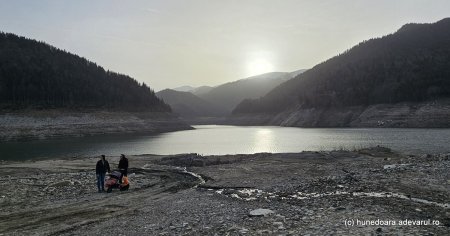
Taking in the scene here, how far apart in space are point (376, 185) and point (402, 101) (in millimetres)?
100237

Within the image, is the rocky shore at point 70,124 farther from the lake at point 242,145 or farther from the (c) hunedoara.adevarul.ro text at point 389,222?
the (c) hunedoara.adevarul.ro text at point 389,222

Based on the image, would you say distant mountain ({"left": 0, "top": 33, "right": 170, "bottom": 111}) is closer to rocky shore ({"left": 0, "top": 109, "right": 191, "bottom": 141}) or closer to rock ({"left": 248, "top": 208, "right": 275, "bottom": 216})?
rocky shore ({"left": 0, "top": 109, "right": 191, "bottom": 141})

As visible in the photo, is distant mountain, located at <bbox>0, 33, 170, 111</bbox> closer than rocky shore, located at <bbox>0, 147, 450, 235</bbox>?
No

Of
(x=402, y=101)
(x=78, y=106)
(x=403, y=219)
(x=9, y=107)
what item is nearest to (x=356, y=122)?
(x=402, y=101)

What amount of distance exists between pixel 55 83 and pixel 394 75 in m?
116

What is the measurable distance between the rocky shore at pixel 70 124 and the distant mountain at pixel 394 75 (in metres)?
61.5

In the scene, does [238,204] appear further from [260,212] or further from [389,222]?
[389,222]

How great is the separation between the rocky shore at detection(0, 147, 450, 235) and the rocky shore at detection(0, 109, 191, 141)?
220 ft

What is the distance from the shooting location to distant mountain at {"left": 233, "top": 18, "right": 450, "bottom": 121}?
11162 cm

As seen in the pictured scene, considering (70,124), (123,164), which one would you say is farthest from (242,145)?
(70,124)

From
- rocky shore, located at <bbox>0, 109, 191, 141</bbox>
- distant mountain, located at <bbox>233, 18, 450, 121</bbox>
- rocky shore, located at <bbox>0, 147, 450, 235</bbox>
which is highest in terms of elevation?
distant mountain, located at <bbox>233, 18, 450, 121</bbox>

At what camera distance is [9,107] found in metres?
94.5

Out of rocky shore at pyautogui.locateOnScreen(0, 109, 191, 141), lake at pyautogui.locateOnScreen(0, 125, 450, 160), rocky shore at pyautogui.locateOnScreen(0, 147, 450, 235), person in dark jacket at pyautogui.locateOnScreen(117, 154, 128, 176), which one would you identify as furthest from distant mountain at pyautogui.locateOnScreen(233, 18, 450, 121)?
person in dark jacket at pyautogui.locateOnScreen(117, 154, 128, 176)

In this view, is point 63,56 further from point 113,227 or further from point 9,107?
point 113,227
